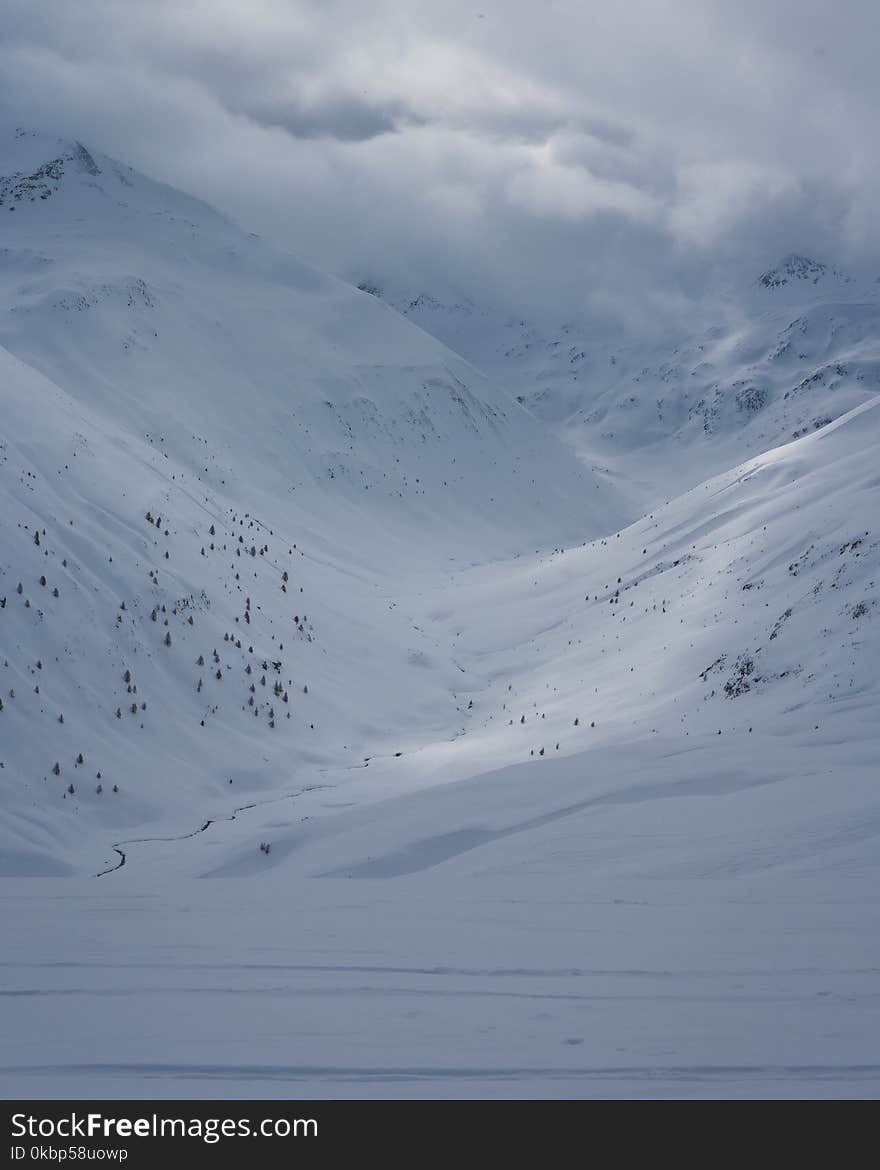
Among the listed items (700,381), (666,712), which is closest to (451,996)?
(666,712)

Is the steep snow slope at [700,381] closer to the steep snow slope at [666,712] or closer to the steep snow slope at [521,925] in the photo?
the steep snow slope at [666,712]

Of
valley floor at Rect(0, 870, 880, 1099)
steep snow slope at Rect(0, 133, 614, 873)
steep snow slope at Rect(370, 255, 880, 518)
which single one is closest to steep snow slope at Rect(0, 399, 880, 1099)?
valley floor at Rect(0, 870, 880, 1099)

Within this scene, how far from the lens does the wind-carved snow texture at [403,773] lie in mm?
4812

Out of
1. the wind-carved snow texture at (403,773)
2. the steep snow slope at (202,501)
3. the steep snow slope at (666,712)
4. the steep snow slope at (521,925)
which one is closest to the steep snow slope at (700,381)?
the steep snow slope at (202,501)

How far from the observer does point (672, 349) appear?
168 metres

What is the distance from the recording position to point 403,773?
16.3m

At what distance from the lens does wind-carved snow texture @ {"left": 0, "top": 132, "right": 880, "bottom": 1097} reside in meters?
4.81

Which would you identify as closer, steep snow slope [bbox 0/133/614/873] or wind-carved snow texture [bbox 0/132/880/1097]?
wind-carved snow texture [bbox 0/132/880/1097]

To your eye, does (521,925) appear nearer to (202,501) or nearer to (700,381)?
(202,501)

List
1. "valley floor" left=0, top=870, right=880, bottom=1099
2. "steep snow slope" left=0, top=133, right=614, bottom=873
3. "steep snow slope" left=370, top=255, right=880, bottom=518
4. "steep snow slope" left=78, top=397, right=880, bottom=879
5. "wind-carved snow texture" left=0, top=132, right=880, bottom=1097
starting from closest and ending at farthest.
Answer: "valley floor" left=0, top=870, right=880, bottom=1099 < "wind-carved snow texture" left=0, top=132, right=880, bottom=1097 < "steep snow slope" left=78, top=397, right=880, bottom=879 < "steep snow slope" left=0, top=133, right=614, bottom=873 < "steep snow slope" left=370, top=255, right=880, bottom=518

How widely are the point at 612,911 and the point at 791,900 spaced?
4.29ft

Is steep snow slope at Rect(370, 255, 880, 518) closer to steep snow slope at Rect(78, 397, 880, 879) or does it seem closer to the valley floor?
steep snow slope at Rect(78, 397, 880, 879)

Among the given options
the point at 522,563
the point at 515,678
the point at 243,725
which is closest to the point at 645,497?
the point at 522,563
